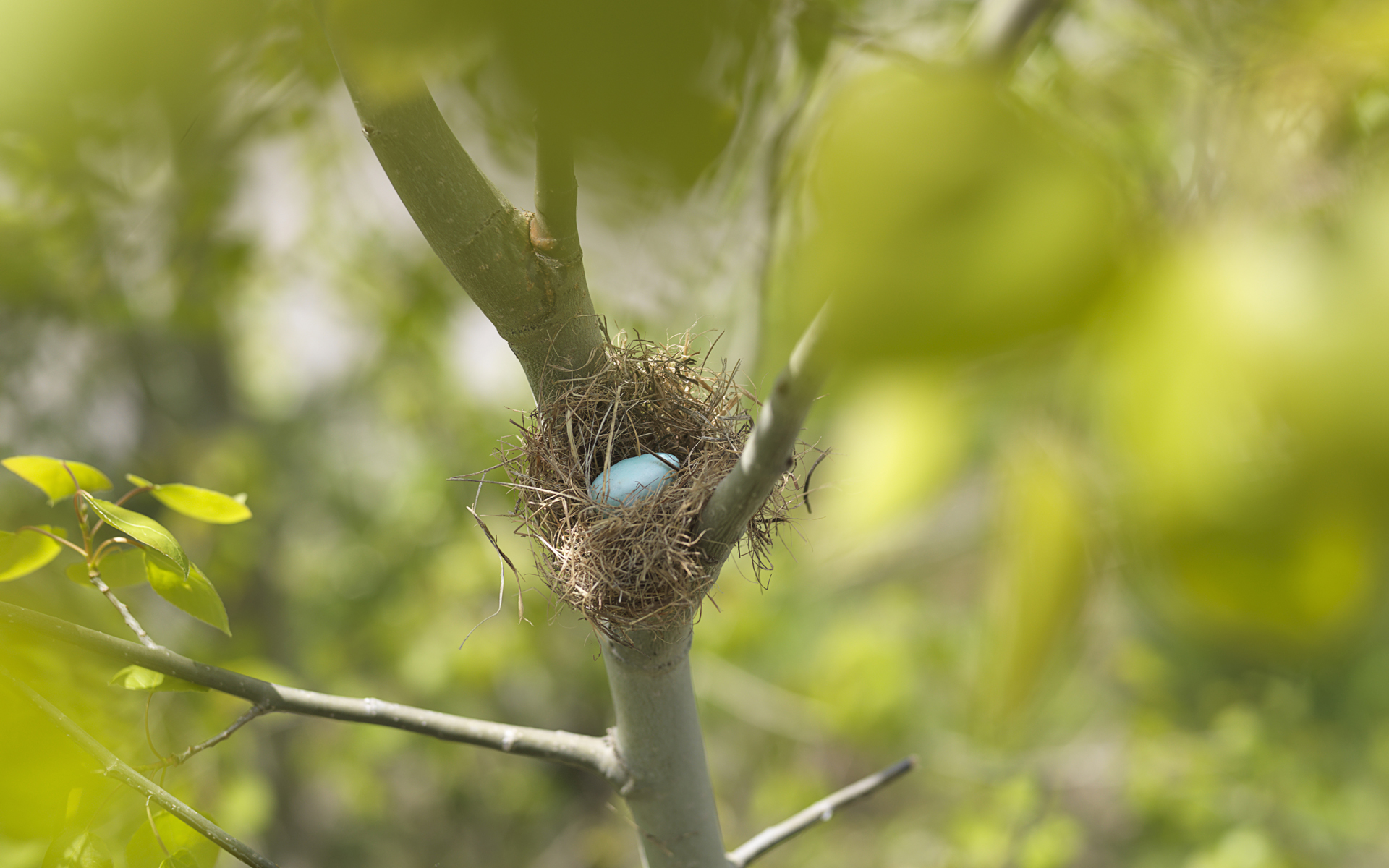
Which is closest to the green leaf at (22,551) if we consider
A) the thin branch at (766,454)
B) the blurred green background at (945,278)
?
the blurred green background at (945,278)

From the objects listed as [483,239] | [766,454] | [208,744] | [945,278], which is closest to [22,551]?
[208,744]

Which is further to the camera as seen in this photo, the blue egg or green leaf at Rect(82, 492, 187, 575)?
→ the blue egg

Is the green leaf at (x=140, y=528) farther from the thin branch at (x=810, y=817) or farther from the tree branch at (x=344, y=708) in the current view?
the thin branch at (x=810, y=817)

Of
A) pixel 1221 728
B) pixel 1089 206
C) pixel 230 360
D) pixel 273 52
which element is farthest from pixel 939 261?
pixel 230 360

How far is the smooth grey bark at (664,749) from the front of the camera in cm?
62

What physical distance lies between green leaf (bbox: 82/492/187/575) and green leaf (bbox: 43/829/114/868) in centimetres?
17

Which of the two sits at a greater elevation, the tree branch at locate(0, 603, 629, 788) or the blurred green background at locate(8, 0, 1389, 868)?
the blurred green background at locate(8, 0, 1389, 868)

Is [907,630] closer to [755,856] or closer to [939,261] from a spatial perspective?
[755,856]

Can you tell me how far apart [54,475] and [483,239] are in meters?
0.36

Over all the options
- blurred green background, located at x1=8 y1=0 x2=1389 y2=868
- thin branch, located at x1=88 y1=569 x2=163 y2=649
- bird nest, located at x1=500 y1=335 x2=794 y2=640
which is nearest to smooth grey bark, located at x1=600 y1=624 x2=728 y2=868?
bird nest, located at x1=500 y1=335 x2=794 y2=640

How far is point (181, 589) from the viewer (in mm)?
578

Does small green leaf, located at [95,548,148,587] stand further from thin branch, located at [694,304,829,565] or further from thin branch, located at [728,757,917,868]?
thin branch, located at [728,757,917,868]

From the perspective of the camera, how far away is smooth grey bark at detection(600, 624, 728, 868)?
0.62 meters

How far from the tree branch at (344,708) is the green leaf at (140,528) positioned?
0.23 feet
